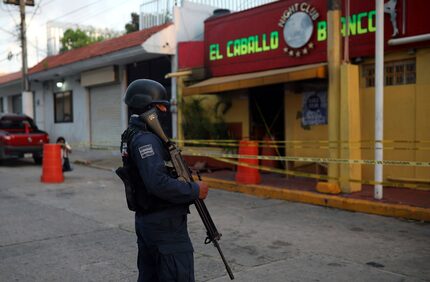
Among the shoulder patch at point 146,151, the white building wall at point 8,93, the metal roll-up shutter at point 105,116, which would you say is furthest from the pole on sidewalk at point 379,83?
the white building wall at point 8,93

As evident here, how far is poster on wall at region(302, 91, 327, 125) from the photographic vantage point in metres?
10.8

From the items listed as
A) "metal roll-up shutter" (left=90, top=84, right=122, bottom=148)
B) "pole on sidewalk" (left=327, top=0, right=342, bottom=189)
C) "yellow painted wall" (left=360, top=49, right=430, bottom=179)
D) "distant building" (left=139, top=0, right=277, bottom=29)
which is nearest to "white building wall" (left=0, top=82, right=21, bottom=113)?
"metal roll-up shutter" (left=90, top=84, right=122, bottom=148)

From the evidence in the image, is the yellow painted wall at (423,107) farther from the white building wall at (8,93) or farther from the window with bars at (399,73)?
the white building wall at (8,93)

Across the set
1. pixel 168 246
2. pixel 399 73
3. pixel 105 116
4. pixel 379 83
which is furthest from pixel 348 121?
pixel 105 116

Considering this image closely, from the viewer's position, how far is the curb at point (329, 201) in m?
7.21

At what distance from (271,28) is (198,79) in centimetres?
306

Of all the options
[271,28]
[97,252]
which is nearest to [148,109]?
[97,252]

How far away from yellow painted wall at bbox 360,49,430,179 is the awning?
1.45 m

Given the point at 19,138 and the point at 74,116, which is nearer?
the point at 19,138

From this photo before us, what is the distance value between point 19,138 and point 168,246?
13.7 m

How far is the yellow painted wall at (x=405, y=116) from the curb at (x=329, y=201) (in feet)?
5.33

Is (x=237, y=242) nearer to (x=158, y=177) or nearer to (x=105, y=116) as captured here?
(x=158, y=177)

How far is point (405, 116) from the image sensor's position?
30.6 feet

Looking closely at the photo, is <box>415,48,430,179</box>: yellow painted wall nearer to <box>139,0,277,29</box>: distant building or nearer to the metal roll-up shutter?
<box>139,0,277,29</box>: distant building
